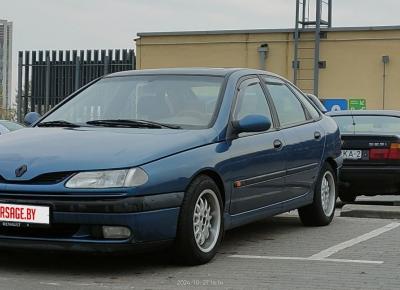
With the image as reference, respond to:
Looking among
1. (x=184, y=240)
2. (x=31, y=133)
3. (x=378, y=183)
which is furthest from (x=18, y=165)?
(x=378, y=183)

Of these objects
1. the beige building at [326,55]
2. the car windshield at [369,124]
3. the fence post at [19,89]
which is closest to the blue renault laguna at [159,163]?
the car windshield at [369,124]

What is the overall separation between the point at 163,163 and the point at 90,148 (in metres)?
0.53

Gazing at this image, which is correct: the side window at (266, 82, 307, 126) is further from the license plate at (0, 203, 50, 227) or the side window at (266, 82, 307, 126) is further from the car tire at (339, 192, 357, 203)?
the car tire at (339, 192, 357, 203)

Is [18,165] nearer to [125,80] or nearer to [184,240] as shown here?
[184,240]

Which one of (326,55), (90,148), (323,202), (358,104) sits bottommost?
(323,202)

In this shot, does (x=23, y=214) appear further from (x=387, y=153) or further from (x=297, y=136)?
(x=387, y=153)

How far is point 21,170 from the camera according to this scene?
5137 mm

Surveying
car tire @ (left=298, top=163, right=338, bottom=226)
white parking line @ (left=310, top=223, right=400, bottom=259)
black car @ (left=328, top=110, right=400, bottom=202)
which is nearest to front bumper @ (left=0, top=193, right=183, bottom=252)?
white parking line @ (left=310, top=223, right=400, bottom=259)

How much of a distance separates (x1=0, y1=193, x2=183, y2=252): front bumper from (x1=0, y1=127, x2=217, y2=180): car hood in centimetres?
24

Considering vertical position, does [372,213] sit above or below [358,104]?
below

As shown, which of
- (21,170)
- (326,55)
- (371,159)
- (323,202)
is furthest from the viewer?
(326,55)

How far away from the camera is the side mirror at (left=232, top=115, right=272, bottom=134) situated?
19.5 ft

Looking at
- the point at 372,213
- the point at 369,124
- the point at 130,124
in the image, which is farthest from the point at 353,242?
the point at 369,124

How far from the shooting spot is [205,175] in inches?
221
